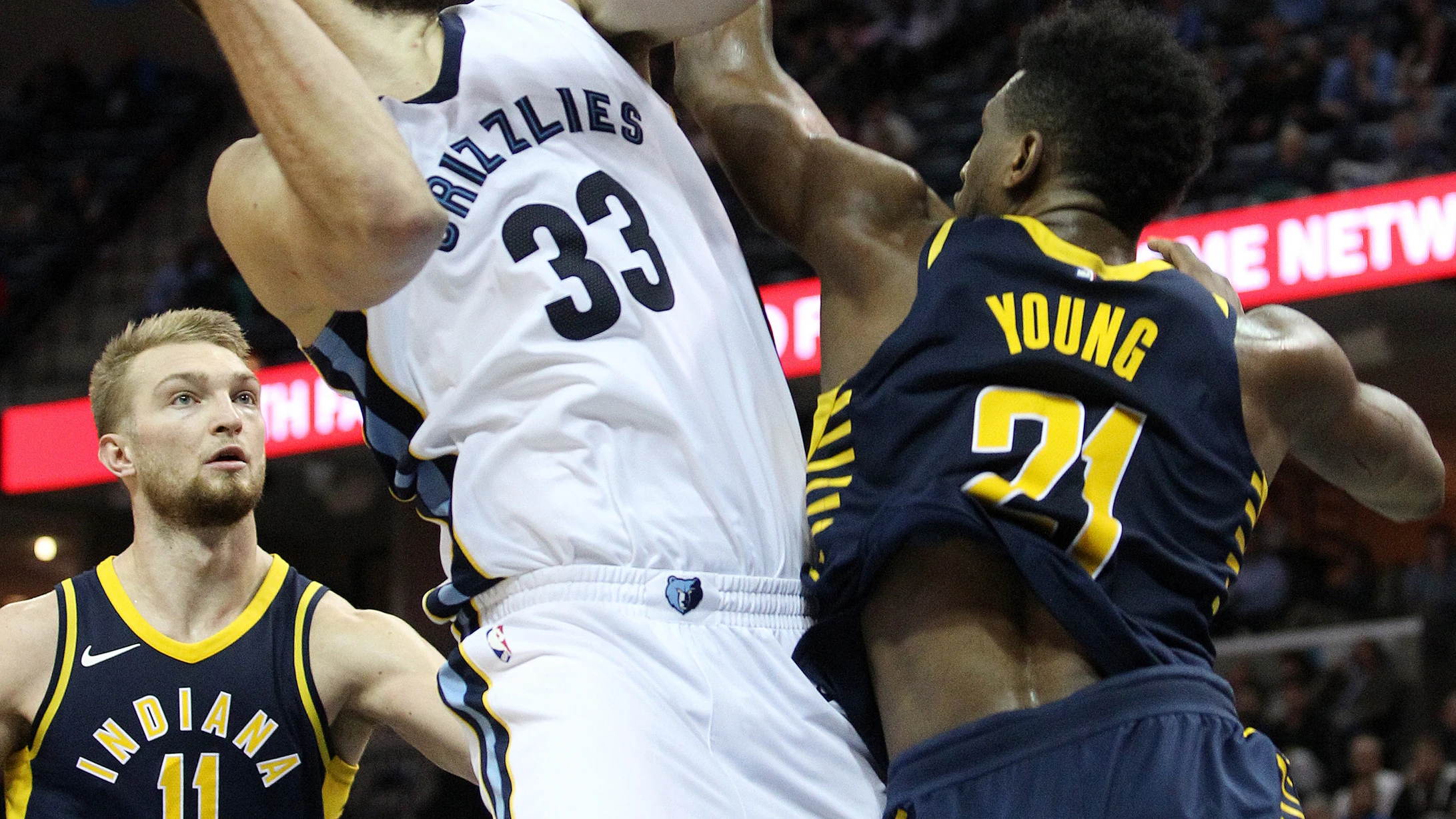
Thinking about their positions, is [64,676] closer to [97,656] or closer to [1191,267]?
[97,656]

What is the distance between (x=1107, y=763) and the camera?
2041 mm

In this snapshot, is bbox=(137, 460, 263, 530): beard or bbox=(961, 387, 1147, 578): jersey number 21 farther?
bbox=(137, 460, 263, 530): beard

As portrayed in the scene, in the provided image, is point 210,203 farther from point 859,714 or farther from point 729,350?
point 859,714

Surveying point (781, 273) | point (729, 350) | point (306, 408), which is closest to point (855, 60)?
point (781, 273)

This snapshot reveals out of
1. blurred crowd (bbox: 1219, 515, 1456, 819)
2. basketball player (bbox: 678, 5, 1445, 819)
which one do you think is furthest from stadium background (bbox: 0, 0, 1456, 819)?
basketball player (bbox: 678, 5, 1445, 819)

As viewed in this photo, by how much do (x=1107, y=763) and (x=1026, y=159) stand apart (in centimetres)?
84

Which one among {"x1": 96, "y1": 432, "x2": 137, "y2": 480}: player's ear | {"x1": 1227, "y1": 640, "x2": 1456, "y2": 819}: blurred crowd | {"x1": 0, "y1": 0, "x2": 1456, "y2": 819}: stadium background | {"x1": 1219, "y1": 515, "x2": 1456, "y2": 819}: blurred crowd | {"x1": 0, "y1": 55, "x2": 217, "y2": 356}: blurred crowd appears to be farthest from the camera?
{"x1": 0, "y1": 55, "x2": 217, "y2": 356}: blurred crowd

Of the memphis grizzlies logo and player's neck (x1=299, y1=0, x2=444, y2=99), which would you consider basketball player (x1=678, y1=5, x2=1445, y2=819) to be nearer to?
the memphis grizzlies logo

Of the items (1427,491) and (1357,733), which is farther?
(1357,733)

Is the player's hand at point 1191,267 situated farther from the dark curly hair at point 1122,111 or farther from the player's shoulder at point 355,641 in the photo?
the player's shoulder at point 355,641

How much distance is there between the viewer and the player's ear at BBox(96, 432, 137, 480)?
3.68 m

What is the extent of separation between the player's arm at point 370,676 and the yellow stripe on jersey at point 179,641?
127 mm

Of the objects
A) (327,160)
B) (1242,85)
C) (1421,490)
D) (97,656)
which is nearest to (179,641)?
(97,656)

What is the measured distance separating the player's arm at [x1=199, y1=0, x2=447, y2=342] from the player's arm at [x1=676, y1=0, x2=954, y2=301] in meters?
0.67
